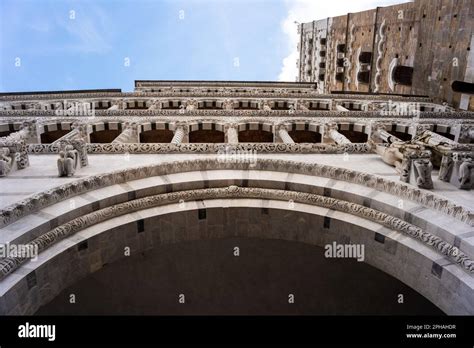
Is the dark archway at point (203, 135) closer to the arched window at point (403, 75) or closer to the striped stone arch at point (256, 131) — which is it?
the striped stone arch at point (256, 131)

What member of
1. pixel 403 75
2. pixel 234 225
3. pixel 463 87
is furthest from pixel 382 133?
pixel 403 75

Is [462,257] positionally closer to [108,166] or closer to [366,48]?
[108,166]

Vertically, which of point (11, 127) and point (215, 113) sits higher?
point (215, 113)

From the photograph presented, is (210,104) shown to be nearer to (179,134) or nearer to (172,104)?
(172,104)

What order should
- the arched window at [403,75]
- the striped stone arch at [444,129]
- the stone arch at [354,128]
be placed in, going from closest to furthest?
the stone arch at [354,128], the striped stone arch at [444,129], the arched window at [403,75]

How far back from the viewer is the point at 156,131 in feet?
64.7

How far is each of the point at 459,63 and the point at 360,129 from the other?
35.9 ft

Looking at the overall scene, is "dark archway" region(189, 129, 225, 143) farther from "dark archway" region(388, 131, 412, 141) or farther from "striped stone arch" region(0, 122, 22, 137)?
"dark archway" region(388, 131, 412, 141)

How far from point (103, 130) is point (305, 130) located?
10128mm

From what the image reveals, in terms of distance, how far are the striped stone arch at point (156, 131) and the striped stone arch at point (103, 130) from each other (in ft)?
3.53

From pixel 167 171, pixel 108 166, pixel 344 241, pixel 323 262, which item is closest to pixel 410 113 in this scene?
pixel 323 262

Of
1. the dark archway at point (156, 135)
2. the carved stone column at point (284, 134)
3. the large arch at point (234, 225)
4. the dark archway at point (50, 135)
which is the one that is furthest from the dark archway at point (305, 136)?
the dark archway at point (50, 135)

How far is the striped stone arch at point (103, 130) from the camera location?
18.7 meters

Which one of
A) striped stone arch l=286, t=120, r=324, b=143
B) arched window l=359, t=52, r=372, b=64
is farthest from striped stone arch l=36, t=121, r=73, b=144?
arched window l=359, t=52, r=372, b=64
